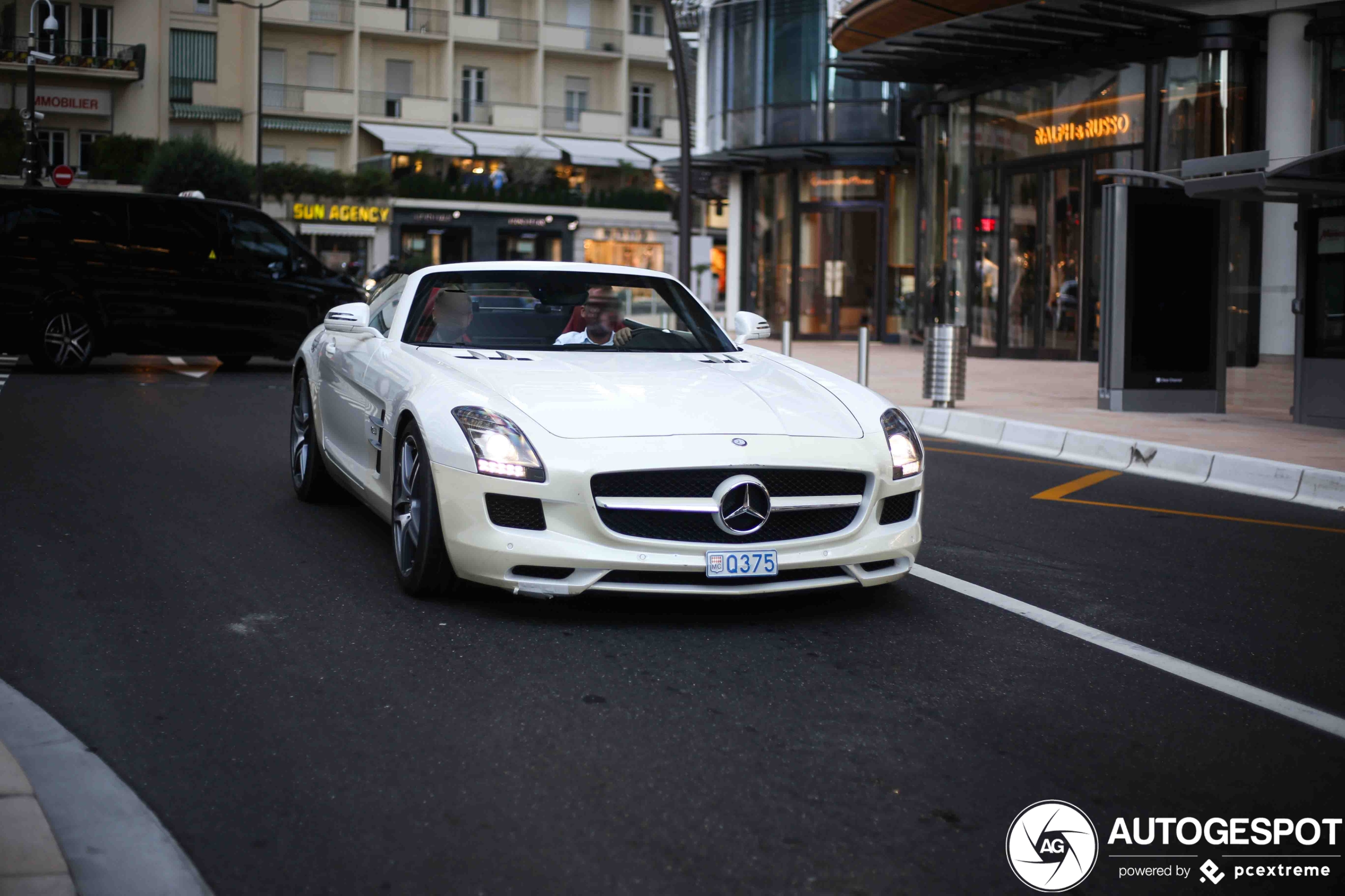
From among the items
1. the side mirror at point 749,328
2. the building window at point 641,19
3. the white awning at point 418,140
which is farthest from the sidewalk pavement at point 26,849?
the building window at point 641,19

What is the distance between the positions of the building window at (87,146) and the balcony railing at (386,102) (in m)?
9.26

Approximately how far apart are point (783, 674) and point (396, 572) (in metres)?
1.95

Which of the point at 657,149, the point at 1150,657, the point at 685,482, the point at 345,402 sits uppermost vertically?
the point at 657,149

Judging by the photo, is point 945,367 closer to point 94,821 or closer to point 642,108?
point 94,821

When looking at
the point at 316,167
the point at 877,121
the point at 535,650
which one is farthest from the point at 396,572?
the point at 316,167

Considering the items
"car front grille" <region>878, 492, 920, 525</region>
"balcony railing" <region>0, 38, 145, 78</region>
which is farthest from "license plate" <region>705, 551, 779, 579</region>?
"balcony railing" <region>0, 38, 145, 78</region>

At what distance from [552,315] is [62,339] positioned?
11181 millimetres

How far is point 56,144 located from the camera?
163 feet

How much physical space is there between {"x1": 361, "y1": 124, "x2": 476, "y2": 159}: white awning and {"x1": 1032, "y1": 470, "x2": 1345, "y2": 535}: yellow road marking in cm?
4686

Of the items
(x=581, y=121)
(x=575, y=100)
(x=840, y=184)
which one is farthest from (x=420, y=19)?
(x=840, y=184)

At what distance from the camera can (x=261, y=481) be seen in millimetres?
8719

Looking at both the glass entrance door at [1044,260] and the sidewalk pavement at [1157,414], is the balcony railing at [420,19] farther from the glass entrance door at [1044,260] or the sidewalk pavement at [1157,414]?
the sidewalk pavement at [1157,414]

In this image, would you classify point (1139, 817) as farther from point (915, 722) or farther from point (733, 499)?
point (733, 499)

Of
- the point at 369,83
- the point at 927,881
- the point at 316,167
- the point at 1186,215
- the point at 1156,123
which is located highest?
the point at 369,83
